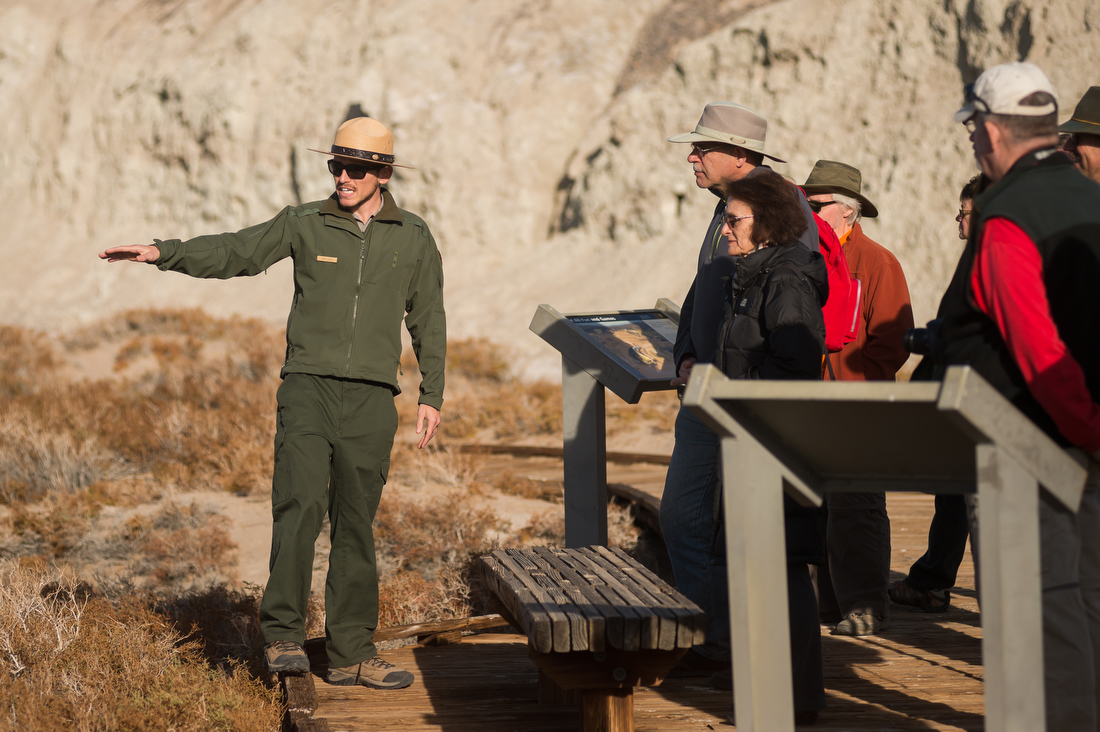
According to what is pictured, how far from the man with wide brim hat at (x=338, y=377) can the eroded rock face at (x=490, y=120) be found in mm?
16898

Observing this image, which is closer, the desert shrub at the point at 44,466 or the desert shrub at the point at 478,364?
the desert shrub at the point at 44,466

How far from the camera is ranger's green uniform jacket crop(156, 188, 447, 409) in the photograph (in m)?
4.20

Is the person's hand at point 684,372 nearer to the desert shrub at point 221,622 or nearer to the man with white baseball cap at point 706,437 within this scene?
the man with white baseball cap at point 706,437

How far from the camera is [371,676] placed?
414 centimetres

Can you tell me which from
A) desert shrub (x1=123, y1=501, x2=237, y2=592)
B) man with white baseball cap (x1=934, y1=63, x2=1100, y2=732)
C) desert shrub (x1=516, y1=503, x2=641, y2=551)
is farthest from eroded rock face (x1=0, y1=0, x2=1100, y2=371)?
man with white baseball cap (x1=934, y1=63, x2=1100, y2=732)

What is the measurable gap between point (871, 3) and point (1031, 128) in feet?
74.0

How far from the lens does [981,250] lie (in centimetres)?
250

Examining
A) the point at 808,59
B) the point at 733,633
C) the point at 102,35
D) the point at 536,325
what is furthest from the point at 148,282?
the point at 733,633

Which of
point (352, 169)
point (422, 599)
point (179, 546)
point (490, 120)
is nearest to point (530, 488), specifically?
point (179, 546)

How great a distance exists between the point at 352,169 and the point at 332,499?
1.37 meters

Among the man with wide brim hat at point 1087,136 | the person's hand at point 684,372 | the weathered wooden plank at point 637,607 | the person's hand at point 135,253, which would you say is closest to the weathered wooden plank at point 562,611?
the weathered wooden plank at point 637,607

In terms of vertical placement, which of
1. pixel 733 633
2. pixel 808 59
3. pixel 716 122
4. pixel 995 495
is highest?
pixel 808 59

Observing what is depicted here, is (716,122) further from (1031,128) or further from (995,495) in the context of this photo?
(995,495)

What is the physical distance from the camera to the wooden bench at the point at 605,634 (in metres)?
3.03
